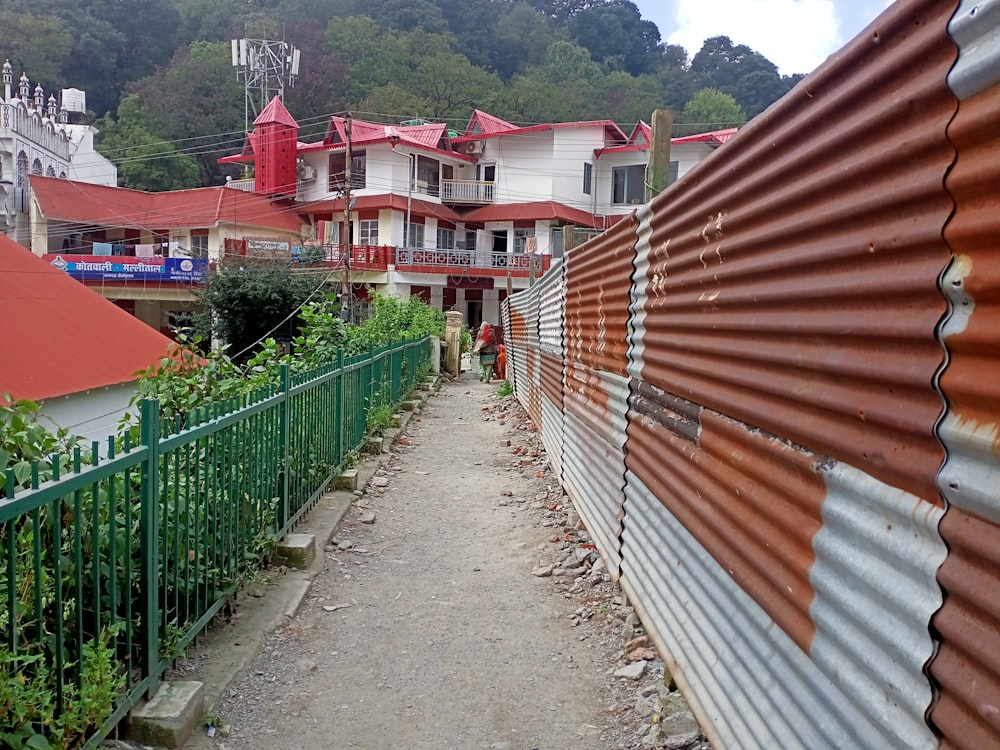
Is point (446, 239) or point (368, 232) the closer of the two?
point (368, 232)

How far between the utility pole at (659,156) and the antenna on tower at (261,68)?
196 feet

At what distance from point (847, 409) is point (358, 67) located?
7308cm

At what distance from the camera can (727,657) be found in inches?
109

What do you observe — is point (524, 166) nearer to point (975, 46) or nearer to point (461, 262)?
point (461, 262)

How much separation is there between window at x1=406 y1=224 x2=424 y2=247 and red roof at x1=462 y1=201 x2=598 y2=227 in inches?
119

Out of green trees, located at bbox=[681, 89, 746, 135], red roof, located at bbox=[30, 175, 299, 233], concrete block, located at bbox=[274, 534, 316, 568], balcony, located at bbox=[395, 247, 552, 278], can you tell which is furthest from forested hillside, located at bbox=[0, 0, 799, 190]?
concrete block, located at bbox=[274, 534, 316, 568]

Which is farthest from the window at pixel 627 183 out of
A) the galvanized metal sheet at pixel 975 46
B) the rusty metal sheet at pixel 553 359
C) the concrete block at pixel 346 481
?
the galvanized metal sheet at pixel 975 46

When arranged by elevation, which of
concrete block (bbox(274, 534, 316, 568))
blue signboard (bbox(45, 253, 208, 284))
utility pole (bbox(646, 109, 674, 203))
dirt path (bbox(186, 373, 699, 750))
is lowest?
dirt path (bbox(186, 373, 699, 750))

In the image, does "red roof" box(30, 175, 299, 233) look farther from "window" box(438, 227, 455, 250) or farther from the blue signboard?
"window" box(438, 227, 455, 250)

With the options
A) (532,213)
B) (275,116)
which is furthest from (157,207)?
(532,213)

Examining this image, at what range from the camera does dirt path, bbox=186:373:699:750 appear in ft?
11.2

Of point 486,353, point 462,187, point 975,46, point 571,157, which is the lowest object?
point 486,353

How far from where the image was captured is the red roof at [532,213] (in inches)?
1617

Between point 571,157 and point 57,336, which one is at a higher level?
point 571,157
